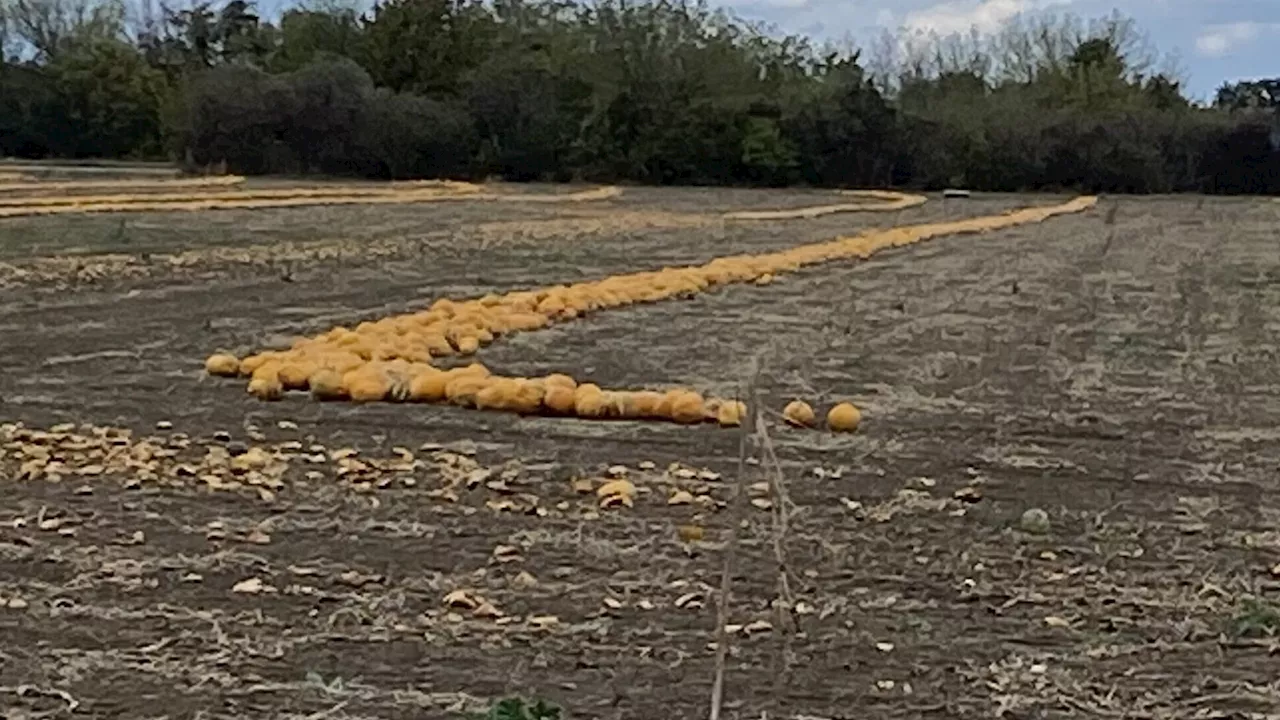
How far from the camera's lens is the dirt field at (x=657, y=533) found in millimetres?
4387

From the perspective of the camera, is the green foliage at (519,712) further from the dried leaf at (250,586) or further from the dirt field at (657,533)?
the dried leaf at (250,586)

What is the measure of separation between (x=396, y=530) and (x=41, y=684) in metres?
1.79

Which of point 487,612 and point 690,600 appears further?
point 690,600

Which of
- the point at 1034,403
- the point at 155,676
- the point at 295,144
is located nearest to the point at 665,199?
the point at 295,144

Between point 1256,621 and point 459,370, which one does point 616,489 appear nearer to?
point 1256,621

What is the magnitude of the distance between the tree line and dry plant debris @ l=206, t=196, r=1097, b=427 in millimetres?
35678

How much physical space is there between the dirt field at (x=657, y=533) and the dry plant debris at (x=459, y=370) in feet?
0.54

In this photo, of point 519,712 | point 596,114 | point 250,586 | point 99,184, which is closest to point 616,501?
point 250,586

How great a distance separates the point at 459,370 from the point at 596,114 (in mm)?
42030

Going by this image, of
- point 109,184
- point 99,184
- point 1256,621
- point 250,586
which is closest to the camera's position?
point 1256,621

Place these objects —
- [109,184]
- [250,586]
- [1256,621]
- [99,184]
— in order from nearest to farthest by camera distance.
A: [1256,621] < [250,586] < [99,184] < [109,184]

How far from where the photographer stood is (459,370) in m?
9.02

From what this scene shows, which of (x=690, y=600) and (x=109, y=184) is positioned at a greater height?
(x=690, y=600)

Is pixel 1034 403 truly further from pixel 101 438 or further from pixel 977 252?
pixel 977 252
